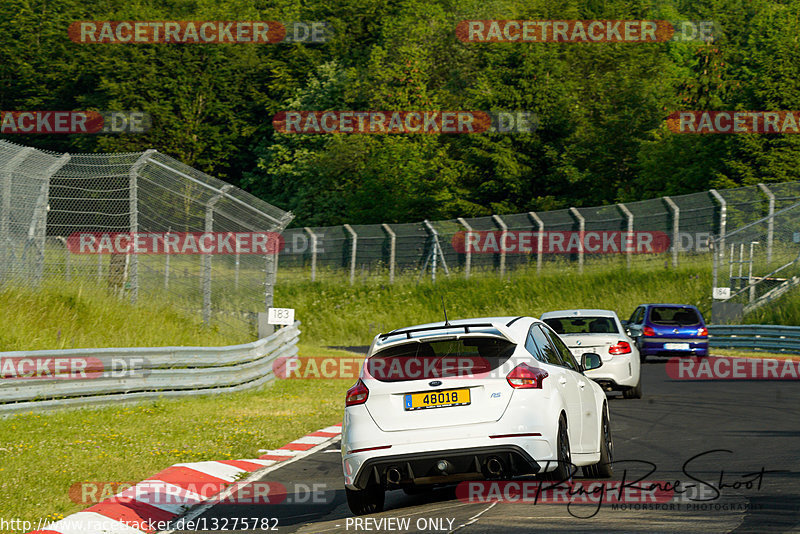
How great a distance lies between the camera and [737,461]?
1114 centimetres

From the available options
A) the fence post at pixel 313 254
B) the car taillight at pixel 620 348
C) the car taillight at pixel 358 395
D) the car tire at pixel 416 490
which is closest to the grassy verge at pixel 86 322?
the car taillight at pixel 620 348

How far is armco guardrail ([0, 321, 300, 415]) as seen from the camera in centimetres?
1465

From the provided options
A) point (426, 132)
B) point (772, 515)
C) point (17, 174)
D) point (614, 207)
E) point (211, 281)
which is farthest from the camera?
point (426, 132)

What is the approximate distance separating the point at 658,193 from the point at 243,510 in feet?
184

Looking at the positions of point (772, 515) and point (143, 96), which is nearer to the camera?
point (772, 515)

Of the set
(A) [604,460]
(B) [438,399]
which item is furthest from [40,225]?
(B) [438,399]

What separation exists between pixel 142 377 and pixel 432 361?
30.4 feet

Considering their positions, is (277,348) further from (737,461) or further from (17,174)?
(737,461)

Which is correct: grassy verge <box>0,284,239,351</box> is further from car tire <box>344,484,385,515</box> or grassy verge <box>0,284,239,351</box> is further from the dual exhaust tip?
the dual exhaust tip

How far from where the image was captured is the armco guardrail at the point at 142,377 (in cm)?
1465

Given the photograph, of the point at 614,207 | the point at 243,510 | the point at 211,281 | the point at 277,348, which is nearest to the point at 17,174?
the point at 211,281

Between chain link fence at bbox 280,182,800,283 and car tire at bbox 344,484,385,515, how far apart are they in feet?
99.9

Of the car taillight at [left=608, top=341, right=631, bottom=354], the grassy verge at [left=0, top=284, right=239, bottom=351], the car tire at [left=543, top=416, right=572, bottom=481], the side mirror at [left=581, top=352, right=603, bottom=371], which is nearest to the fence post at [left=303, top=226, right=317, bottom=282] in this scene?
the grassy verge at [left=0, top=284, right=239, bottom=351]

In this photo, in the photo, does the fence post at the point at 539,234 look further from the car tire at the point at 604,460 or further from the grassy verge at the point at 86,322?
the car tire at the point at 604,460
